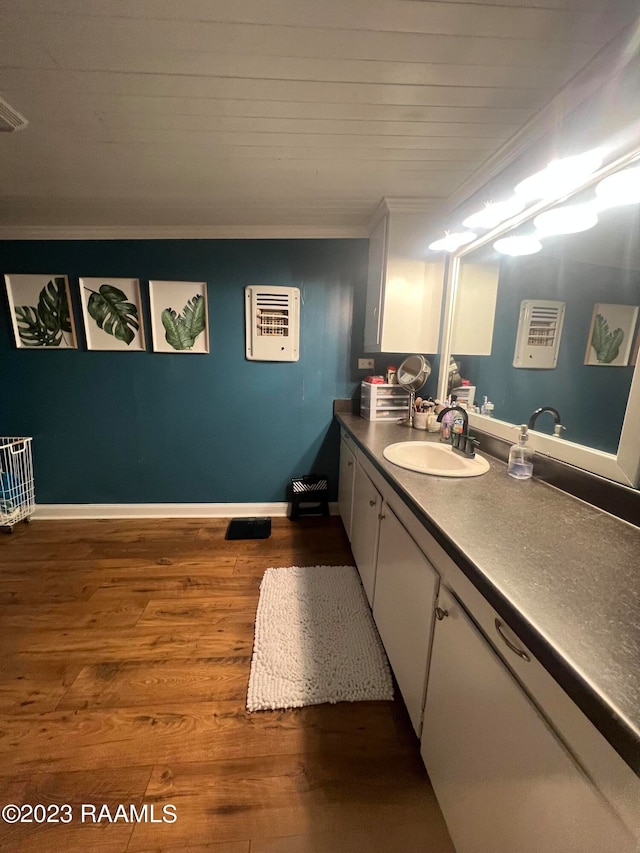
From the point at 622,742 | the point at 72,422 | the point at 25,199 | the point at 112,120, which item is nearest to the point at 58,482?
the point at 72,422

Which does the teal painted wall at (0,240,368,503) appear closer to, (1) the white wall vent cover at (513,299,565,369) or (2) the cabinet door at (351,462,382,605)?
(2) the cabinet door at (351,462,382,605)

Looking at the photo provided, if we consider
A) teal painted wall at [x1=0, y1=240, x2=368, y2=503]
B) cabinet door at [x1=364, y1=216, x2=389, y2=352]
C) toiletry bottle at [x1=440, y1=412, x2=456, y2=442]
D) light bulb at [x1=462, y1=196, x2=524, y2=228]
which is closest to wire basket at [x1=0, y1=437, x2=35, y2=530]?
teal painted wall at [x1=0, y1=240, x2=368, y2=503]

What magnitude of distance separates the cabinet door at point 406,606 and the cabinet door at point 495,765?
52 mm

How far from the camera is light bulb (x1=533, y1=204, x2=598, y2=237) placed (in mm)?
1043

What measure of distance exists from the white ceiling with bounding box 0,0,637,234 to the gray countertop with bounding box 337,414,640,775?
132cm

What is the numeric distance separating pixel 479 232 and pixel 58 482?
340 cm

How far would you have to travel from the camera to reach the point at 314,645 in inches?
55.4

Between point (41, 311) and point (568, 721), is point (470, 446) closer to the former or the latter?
point (568, 721)

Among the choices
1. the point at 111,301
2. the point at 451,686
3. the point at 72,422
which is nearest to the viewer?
the point at 451,686

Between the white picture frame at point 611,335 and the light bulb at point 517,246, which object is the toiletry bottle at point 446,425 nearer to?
the white picture frame at point 611,335

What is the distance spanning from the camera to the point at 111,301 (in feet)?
7.48

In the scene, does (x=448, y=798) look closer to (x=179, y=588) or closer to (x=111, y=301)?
(x=179, y=588)

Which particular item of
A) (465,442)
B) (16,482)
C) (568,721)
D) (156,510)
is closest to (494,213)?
(465,442)

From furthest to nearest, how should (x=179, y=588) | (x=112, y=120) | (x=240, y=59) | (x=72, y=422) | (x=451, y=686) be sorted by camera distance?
(x=72, y=422) → (x=179, y=588) → (x=112, y=120) → (x=240, y=59) → (x=451, y=686)
